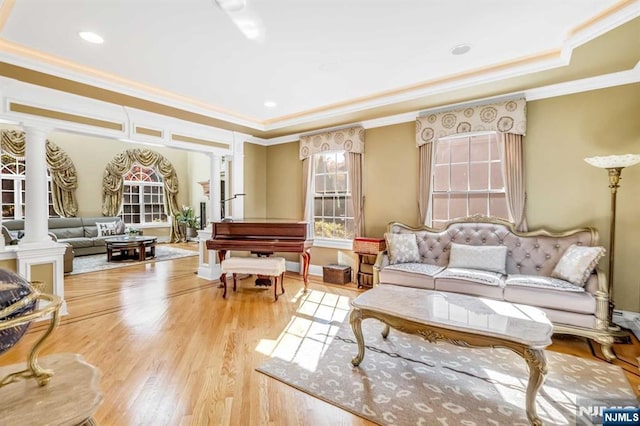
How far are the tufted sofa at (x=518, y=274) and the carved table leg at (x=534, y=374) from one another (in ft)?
4.43

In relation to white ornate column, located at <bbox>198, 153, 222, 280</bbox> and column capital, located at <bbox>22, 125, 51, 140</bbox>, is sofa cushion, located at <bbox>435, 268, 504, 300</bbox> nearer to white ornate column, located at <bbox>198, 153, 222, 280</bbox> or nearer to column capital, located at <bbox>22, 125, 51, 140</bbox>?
white ornate column, located at <bbox>198, 153, 222, 280</bbox>

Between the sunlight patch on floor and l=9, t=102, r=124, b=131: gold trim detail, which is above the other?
l=9, t=102, r=124, b=131: gold trim detail

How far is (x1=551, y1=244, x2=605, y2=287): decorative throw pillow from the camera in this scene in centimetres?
290

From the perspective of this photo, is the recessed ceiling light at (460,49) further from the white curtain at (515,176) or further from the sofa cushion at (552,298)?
the sofa cushion at (552,298)

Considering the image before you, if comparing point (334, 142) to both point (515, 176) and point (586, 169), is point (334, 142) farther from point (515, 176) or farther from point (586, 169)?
point (586, 169)

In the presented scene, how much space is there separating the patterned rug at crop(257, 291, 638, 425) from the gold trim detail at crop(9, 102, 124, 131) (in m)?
3.56

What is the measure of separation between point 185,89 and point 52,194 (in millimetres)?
6834

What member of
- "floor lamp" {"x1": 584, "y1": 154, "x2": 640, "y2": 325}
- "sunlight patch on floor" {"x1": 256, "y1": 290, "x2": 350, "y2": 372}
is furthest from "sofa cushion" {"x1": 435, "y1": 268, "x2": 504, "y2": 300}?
"sunlight patch on floor" {"x1": 256, "y1": 290, "x2": 350, "y2": 372}

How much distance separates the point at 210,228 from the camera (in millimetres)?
5371

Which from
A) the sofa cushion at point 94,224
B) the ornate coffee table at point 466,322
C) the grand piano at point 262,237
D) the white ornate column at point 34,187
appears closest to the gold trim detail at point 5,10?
the white ornate column at point 34,187

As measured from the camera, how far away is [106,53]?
2.86m

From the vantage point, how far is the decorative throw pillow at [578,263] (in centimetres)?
290

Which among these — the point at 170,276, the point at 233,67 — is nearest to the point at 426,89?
the point at 233,67

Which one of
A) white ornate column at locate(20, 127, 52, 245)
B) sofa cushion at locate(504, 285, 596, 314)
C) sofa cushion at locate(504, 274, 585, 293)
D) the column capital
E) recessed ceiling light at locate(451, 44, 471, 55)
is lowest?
sofa cushion at locate(504, 285, 596, 314)
